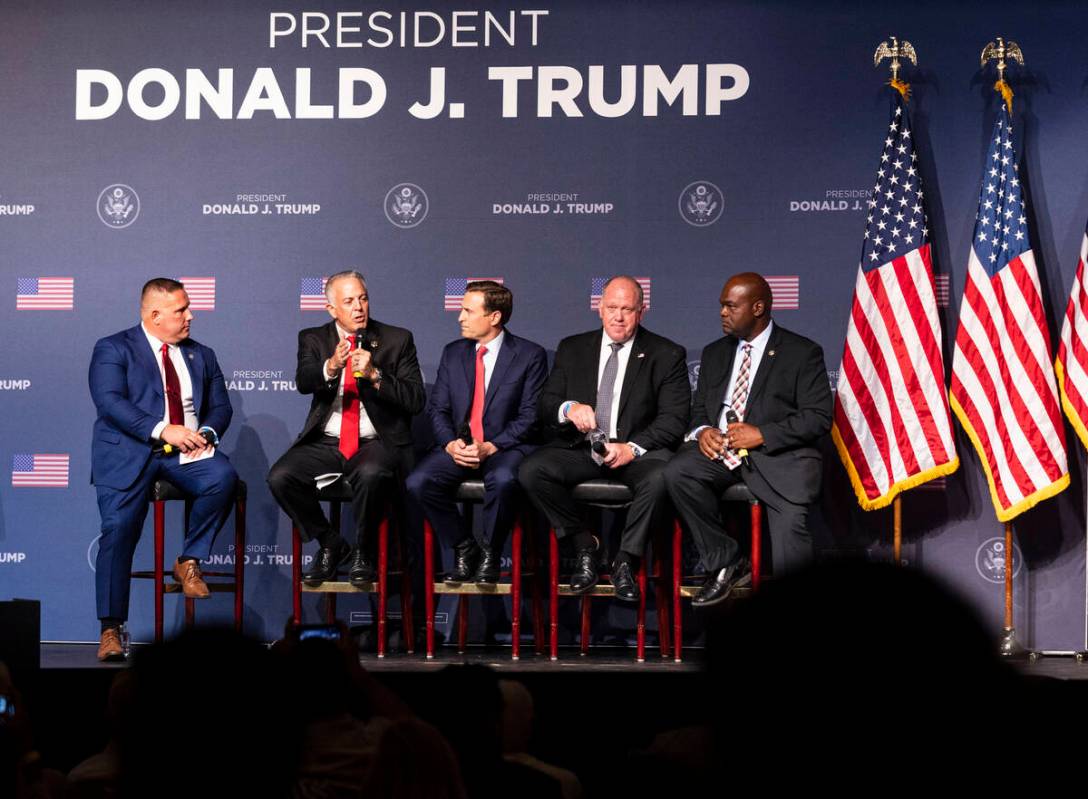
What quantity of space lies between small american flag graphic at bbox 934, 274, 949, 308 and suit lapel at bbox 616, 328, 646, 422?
5.01 ft

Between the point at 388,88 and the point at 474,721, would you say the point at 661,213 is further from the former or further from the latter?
the point at 474,721

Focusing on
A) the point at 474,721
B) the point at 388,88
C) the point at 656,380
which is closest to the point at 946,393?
the point at 656,380

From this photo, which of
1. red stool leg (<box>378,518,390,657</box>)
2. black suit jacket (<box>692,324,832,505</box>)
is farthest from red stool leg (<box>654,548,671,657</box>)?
red stool leg (<box>378,518,390,657</box>)

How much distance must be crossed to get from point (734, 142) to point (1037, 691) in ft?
18.6

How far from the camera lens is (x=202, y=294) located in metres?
6.38

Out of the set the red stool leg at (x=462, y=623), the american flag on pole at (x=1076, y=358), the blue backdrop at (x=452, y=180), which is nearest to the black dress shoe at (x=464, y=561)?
the red stool leg at (x=462, y=623)

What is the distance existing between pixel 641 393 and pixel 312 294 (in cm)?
180

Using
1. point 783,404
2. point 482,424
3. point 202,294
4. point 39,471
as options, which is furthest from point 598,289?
A: point 39,471

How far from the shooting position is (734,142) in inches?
246

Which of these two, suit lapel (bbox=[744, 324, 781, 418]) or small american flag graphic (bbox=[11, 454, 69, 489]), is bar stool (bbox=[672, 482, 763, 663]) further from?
small american flag graphic (bbox=[11, 454, 69, 489])

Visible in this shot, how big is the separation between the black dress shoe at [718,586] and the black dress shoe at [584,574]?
417 millimetres

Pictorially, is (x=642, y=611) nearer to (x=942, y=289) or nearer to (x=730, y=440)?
(x=730, y=440)

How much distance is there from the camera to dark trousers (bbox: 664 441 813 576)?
16.9 ft

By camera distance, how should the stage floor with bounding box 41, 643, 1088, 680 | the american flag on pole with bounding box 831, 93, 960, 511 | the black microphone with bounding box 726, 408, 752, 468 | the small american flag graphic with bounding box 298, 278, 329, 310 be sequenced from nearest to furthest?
the stage floor with bounding box 41, 643, 1088, 680, the black microphone with bounding box 726, 408, 752, 468, the american flag on pole with bounding box 831, 93, 960, 511, the small american flag graphic with bounding box 298, 278, 329, 310
